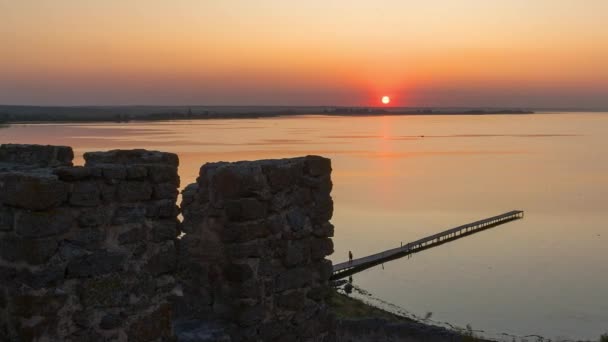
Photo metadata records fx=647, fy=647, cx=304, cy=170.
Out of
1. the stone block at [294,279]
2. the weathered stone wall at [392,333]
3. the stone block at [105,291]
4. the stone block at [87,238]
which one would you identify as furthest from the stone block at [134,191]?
the weathered stone wall at [392,333]

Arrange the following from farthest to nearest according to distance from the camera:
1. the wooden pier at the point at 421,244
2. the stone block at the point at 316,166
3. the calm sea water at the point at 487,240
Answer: the wooden pier at the point at 421,244 < the calm sea water at the point at 487,240 < the stone block at the point at 316,166

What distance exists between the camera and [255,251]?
4707 mm

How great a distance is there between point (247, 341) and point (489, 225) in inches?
1381

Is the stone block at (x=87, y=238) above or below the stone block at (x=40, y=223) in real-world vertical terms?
below

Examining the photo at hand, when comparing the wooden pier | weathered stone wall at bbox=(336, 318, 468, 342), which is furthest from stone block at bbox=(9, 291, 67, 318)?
the wooden pier

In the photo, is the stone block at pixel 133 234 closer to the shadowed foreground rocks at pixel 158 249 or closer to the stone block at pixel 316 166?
the shadowed foreground rocks at pixel 158 249

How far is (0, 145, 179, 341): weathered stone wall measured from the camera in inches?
130

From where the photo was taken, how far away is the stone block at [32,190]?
10.7 ft

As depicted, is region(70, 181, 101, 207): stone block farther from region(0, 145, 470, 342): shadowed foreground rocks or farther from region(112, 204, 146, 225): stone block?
region(112, 204, 146, 225): stone block

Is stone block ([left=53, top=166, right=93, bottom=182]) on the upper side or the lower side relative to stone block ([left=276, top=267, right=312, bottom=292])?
upper

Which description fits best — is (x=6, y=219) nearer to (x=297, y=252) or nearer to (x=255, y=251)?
(x=255, y=251)

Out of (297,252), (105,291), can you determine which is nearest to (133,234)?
(105,291)

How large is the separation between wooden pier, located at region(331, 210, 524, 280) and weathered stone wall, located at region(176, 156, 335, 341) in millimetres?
19423

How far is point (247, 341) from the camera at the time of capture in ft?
15.1
